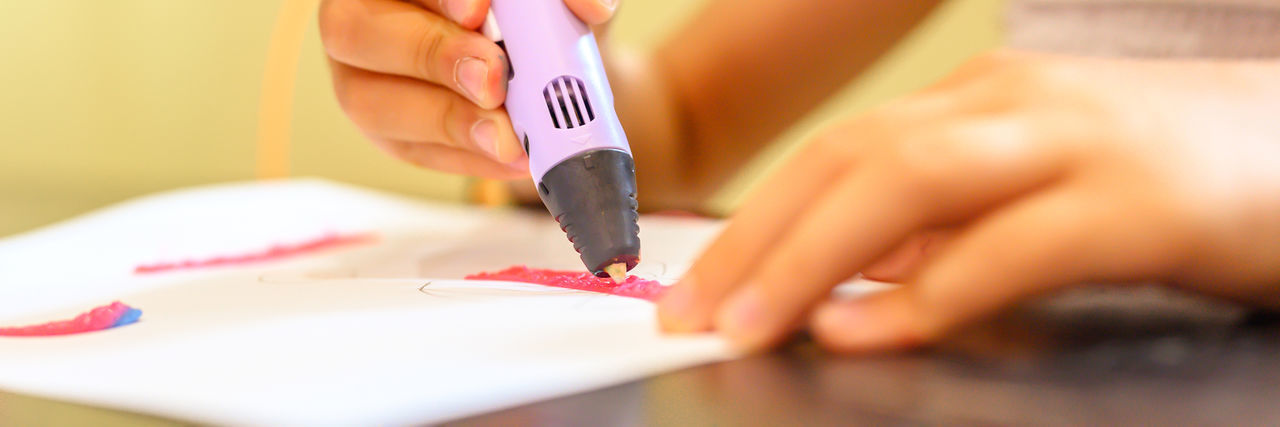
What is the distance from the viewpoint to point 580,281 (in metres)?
0.38

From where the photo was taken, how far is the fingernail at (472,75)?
0.37 m

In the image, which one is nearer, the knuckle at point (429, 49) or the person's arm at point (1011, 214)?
the person's arm at point (1011, 214)

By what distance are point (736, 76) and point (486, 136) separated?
51 centimetres

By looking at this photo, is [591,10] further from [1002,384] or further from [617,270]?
[1002,384]

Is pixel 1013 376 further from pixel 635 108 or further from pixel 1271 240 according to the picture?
pixel 635 108

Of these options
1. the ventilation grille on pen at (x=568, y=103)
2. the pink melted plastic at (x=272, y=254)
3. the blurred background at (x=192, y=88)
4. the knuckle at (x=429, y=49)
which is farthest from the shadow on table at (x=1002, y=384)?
the blurred background at (x=192, y=88)

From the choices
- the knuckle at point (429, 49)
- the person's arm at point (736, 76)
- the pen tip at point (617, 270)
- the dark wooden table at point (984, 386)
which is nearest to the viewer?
the dark wooden table at point (984, 386)

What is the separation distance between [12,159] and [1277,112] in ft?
4.40

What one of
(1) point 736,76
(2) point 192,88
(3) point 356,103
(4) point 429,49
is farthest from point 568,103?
(2) point 192,88

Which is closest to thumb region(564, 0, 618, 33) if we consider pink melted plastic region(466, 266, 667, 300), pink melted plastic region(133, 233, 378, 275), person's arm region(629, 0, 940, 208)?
pink melted plastic region(466, 266, 667, 300)

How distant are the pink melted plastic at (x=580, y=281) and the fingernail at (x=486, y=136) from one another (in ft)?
0.18

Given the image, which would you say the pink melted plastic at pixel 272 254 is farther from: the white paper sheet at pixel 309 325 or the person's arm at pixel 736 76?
the person's arm at pixel 736 76

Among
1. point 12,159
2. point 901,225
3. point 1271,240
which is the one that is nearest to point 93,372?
point 901,225

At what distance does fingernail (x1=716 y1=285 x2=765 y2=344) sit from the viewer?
0.83 ft
